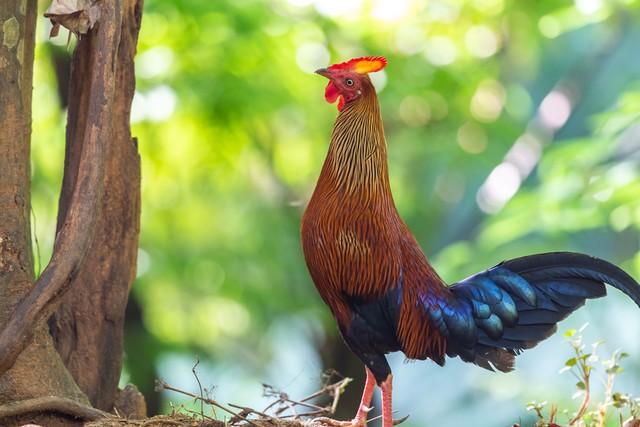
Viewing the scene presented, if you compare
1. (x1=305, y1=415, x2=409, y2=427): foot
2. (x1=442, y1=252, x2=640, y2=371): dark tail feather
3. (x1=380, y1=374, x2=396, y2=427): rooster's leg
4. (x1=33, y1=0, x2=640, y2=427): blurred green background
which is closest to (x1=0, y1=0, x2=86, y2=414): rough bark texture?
(x1=305, y1=415, x2=409, y2=427): foot

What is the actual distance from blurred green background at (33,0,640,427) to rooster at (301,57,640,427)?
2415 mm

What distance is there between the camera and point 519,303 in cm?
399

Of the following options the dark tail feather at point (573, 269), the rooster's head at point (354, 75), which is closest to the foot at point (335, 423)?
the dark tail feather at point (573, 269)

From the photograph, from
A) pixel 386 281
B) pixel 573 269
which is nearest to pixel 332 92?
pixel 386 281

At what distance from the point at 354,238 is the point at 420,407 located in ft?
26.3

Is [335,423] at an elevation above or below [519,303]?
below

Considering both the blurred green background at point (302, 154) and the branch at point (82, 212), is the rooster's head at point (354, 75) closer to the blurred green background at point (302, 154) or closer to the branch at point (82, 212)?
the branch at point (82, 212)

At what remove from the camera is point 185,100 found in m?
7.70

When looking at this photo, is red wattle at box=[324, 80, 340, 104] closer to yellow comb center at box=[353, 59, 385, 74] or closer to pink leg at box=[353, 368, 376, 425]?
yellow comb center at box=[353, 59, 385, 74]

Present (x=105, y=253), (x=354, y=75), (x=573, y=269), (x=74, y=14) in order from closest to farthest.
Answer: (x=74, y=14) → (x=573, y=269) → (x=354, y=75) → (x=105, y=253)

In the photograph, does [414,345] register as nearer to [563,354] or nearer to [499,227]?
[499,227]

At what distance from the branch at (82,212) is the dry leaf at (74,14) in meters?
0.04

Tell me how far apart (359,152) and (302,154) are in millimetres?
5575

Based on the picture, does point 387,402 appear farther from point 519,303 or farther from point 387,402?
point 519,303
